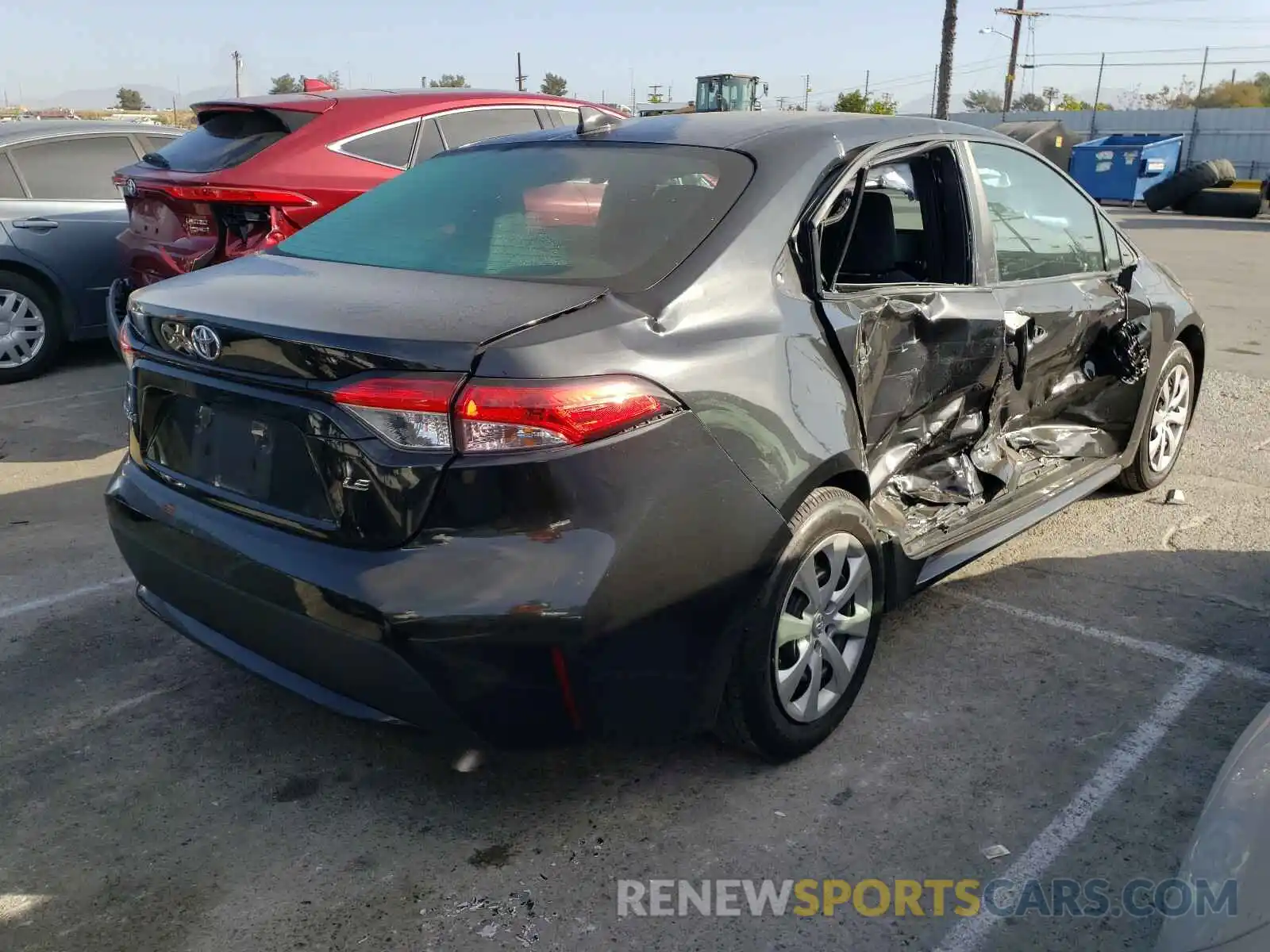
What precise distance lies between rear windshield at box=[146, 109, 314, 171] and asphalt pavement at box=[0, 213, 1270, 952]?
2677 millimetres

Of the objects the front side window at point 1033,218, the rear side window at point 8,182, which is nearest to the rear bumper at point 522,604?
the front side window at point 1033,218

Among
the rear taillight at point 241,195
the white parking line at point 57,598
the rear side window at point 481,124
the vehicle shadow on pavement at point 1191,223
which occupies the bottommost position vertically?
the white parking line at point 57,598

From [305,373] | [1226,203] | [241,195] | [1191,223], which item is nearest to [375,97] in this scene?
[241,195]

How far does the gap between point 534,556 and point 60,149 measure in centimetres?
691

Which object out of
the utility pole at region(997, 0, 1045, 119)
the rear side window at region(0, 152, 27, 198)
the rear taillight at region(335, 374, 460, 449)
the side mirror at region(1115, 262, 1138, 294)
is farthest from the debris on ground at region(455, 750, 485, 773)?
the utility pole at region(997, 0, 1045, 119)

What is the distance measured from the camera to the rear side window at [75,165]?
7297 millimetres

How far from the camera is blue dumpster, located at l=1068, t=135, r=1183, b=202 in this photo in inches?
1147

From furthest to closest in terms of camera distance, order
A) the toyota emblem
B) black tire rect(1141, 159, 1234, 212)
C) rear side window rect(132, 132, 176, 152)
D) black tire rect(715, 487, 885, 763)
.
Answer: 1. black tire rect(1141, 159, 1234, 212)
2. rear side window rect(132, 132, 176, 152)
3. black tire rect(715, 487, 885, 763)
4. the toyota emblem

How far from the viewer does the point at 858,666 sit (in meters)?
3.07

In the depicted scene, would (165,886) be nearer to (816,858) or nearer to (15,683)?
(15,683)

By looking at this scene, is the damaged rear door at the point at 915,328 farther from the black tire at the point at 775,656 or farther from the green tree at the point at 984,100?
the green tree at the point at 984,100

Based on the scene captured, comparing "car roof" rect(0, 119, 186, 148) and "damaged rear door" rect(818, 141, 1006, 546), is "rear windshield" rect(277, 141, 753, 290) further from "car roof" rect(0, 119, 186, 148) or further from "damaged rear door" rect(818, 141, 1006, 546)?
"car roof" rect(0, 119, 186, 148)

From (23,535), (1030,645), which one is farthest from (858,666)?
(23,535)

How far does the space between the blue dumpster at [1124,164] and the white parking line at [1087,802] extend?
29265 millimetres
